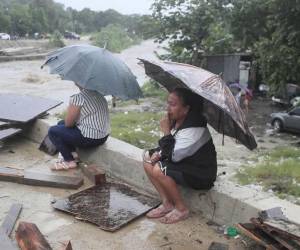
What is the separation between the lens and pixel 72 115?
5.18 metres

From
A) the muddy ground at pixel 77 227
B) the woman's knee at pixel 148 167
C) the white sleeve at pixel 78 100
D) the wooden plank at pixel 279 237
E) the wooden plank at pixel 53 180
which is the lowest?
the muddy ground at pixel 77 227

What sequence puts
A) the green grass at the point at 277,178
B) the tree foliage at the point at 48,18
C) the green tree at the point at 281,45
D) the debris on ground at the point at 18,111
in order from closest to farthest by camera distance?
the green grass at the point at 277,178, the debris on ground at the point at 18,111, the green tree at the point at 281,45, the tree foliage at the point at 48,18

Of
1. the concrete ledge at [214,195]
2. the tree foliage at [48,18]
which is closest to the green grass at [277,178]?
the concrete ledge at [214,195]

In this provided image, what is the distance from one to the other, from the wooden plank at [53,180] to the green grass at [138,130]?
13.4ft

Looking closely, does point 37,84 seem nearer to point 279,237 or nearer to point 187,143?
point 187,143

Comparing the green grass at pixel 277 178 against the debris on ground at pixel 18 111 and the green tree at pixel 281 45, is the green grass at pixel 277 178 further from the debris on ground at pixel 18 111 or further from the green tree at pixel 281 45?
the green tree at pixel 281 45

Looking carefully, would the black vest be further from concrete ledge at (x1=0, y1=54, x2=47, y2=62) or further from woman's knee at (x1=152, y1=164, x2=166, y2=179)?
concrete ledge at (x1=0, y1=54, x2=47, y2=62)

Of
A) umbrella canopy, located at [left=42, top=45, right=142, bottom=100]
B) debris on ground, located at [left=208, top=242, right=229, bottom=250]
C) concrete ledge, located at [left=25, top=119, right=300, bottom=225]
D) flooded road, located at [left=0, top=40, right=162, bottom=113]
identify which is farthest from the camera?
flooded road, located at [left=0, top=40, right=162, bottom=113]

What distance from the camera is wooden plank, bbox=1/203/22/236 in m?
3.78

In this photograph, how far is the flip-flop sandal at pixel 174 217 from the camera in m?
4.00

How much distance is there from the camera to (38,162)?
5.78 m

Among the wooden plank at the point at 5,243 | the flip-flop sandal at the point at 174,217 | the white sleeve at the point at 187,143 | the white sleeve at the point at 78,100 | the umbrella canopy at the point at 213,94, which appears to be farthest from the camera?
the white sleeve at the point at 78,100

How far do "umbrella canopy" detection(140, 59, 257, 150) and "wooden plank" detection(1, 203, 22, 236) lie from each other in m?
1.76

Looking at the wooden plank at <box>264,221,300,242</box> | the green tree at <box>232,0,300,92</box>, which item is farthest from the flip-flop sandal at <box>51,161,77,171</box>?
the green tree at <box>232,0,300,92</box>
